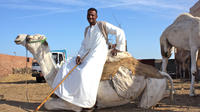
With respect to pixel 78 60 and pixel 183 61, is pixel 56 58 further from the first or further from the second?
pixel 78 60

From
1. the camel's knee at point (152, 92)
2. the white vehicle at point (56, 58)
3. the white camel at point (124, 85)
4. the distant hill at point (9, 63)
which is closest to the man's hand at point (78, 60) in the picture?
the white camel at point (124, 85)

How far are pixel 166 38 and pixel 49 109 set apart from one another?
5560mm

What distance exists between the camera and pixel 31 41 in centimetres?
482

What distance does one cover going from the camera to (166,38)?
8.21 m

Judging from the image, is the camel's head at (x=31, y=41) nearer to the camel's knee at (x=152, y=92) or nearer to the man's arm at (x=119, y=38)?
the man's arm at (x=119, y=38)

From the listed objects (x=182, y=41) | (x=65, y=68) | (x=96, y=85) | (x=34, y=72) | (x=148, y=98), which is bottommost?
(x=34, y=72)

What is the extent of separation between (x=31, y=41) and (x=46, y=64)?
635 mm

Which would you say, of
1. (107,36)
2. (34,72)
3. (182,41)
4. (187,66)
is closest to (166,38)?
(182,41)

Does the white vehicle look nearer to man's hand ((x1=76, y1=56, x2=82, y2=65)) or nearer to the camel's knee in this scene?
man's hand ((x1=76, y1=56, x2=82, y2=65))

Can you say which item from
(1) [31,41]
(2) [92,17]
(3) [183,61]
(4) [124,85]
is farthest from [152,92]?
(3) [183,61]

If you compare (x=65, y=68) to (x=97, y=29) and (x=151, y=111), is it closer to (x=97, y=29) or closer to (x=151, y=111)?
(x=97, y=29)

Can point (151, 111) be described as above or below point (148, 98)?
below

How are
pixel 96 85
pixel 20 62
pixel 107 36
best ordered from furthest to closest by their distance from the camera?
pixel 20 62
pixel 107 36
pixel 96 85

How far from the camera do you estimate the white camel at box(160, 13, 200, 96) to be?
21.8 ft
